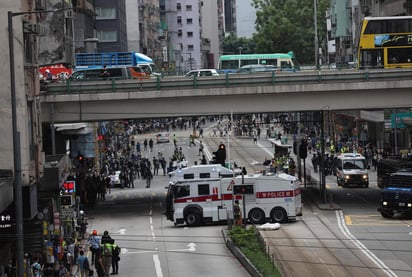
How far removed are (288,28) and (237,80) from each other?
11348 cm

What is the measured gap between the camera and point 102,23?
124250 mm

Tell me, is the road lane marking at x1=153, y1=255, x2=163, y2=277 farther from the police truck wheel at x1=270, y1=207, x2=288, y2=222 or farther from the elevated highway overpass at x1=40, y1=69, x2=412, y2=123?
the elevated highway overpass at x1=40, y1=69, x2=412, y2=123

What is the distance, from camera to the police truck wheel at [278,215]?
2071 inches

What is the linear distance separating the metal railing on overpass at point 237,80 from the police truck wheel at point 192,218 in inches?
356

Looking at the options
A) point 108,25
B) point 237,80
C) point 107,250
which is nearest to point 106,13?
point 108,25

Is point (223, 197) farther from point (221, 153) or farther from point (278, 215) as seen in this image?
point (221, 153)

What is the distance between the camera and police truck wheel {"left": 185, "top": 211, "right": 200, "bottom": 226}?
5309 centimetres

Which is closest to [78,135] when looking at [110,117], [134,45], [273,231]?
[110,117]

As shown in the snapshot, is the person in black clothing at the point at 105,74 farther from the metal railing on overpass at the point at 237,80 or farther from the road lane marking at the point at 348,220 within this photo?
the road lane marking at the point at 348,220

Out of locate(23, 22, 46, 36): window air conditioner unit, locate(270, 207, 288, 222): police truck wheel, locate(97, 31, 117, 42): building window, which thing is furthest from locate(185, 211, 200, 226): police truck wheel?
locate(97, 31, 117, 42): building window

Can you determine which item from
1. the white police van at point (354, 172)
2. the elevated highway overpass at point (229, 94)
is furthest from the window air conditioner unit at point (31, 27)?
the white police van at point (354, 172)

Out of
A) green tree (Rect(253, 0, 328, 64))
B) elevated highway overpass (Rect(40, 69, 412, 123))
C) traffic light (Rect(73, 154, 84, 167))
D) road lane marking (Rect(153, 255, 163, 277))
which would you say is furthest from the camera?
green tree (Rect(253, 0, 328, 64))

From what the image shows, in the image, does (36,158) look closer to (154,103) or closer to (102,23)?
(154,103)

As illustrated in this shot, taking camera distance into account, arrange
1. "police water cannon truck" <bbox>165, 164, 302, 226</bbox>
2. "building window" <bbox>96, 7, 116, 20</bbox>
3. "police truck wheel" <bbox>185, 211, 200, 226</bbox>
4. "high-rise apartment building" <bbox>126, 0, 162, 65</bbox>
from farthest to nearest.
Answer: "high-rise apartment building" <bbox>126, 0, 162, 65</bbox>
"building window" <bbox>96, 7, 116, 20</bbox>
"police truck wheel" <bbox>185, 211, 200, 226</bbox>
"police water cannon truck" <bbox>165, 164, 302, 226</bbox>
